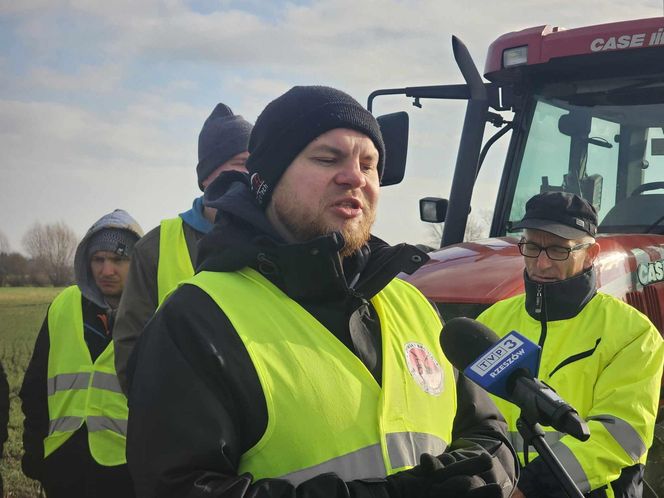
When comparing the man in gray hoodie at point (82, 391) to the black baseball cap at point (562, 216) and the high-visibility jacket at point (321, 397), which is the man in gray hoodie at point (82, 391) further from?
the high-visibility jacket at point (321, 397)

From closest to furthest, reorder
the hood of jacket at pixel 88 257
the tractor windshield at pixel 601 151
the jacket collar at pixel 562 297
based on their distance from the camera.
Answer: the jacket collar at pixel 562 297
the hood of jacket at pixel 88 257
the tractor windshield at pixel 601 151

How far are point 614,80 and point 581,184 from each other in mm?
640

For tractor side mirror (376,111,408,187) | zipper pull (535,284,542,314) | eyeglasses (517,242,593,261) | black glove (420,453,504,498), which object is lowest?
black glove (420,453,504,498)

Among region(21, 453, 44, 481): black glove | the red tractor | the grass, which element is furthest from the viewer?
the grass

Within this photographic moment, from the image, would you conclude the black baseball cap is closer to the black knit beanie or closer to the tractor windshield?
the tractor windshield

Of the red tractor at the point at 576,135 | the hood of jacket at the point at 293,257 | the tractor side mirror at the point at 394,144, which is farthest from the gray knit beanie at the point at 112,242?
the hood of jacket at the point at 293,257

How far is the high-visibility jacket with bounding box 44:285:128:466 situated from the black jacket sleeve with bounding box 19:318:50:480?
31mm

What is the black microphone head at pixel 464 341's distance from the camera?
1958 mm

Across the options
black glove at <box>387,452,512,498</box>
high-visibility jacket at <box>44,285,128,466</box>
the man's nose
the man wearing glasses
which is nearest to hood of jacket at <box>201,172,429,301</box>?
the man's nose

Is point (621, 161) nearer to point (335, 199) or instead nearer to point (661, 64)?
point (661, 64)

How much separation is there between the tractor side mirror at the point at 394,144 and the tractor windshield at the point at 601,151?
2.21 m

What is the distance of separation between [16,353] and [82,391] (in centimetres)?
430

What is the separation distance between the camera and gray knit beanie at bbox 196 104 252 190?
3721 mm

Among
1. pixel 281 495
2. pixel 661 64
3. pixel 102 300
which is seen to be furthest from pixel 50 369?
pixel 661 64
